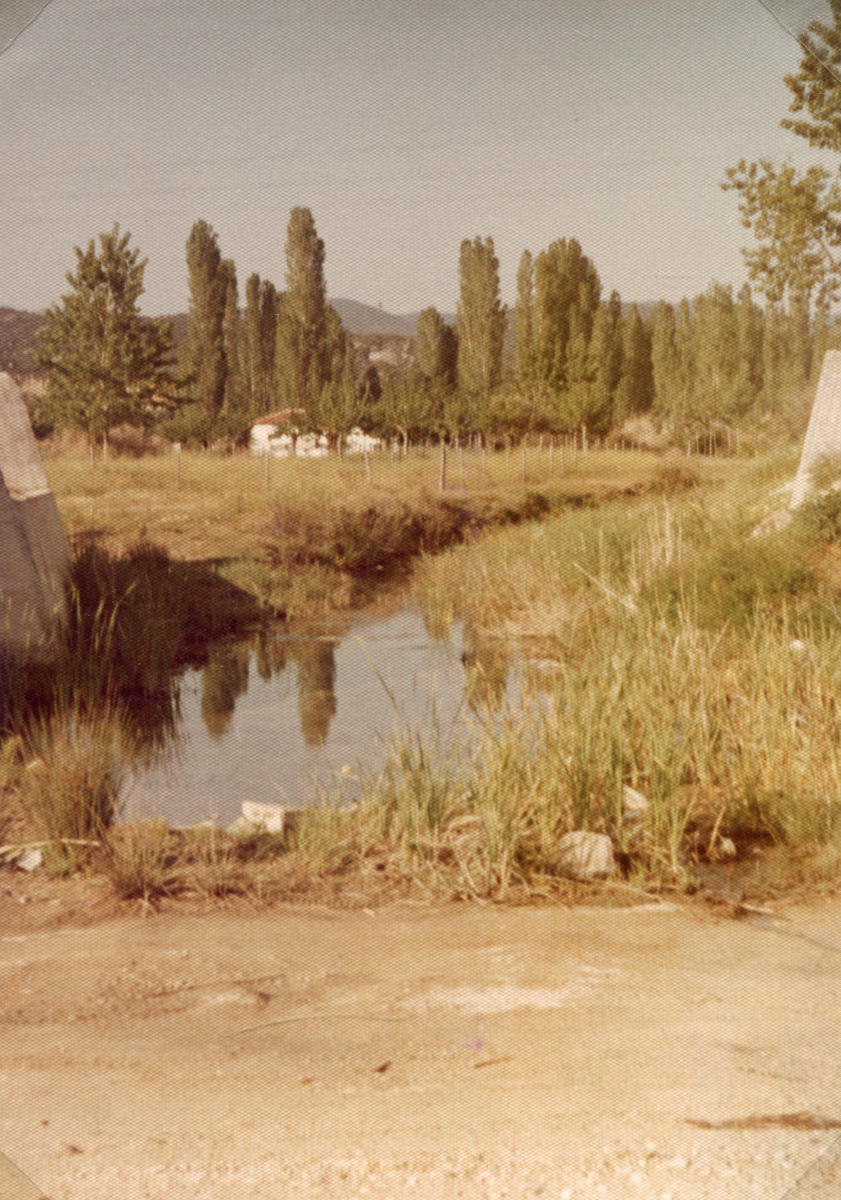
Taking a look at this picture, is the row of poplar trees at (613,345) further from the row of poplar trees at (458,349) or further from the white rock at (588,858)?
the white rock at (588,858)

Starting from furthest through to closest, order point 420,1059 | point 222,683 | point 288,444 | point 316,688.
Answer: point 288,444, point 222,683, point 316,688, point 420,1059

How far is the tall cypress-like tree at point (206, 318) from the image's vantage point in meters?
11.6

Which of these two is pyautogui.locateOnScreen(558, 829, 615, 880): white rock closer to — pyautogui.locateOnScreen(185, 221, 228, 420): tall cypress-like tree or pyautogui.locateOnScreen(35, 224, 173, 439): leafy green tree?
pyautogui.locateOnScreen(35, 224, 173, 439): leafy green tree

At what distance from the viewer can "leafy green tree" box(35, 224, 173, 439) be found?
7211 millimetres

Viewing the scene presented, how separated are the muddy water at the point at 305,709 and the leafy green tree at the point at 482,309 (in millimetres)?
2489

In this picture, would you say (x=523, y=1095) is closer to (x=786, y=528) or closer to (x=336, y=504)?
(x=786, y=528)

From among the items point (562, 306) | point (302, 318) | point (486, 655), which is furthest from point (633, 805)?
point (302, 318)

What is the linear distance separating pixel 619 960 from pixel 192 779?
3801mm

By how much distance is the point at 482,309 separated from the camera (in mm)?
9203

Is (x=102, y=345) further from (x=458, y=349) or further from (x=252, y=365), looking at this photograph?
(x=458, y=349)

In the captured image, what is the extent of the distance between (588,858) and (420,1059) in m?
1.59

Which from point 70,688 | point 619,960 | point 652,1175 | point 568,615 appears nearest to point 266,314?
point 568,615

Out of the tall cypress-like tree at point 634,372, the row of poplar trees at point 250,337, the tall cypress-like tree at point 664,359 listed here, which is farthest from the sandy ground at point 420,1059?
the row of poplar trees at point 250,337

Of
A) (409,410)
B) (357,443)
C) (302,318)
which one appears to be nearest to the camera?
(302,318)
